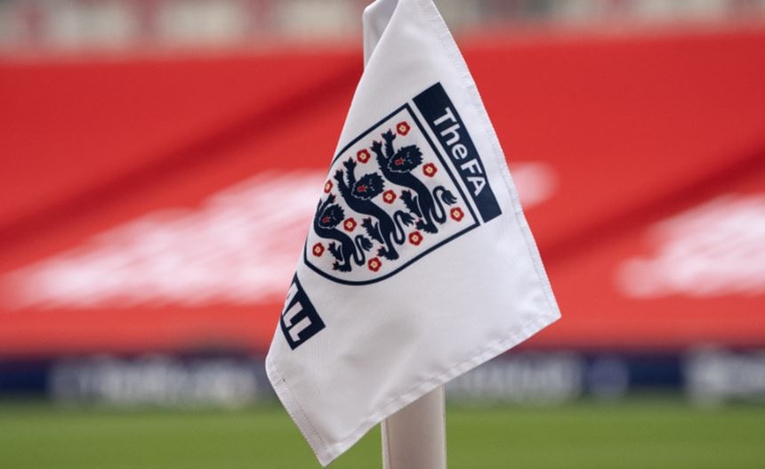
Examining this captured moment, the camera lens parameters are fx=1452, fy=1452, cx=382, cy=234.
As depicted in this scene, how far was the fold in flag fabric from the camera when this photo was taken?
217 cm

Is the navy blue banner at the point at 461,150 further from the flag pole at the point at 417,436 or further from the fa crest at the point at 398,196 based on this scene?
the flag pole at the point at 417,436

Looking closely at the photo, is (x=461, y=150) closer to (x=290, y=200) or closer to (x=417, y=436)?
(x=417, y=436)

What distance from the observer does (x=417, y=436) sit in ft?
7.32

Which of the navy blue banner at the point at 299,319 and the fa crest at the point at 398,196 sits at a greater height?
the fa crest at the point at 398,196

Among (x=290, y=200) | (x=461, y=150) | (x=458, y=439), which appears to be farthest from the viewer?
(x=290, y=200)

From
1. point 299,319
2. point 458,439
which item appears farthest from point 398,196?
point 458,439

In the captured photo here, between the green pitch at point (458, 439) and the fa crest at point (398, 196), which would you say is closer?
the fa crest at point (398, 196)

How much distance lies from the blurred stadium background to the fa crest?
5537mm

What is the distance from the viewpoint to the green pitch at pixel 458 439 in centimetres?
655

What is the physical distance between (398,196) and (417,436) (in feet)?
A: 1.22

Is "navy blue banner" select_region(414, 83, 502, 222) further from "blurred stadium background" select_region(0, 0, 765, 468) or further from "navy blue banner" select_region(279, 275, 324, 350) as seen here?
"blurred stadium background" select_region(0, 0, 765, 468)

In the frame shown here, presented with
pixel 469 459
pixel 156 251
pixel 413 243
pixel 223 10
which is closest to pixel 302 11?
pixel 223 10

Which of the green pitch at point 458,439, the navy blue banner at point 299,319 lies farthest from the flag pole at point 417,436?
the green pitch at point 458,439

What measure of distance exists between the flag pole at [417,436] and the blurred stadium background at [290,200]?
5.45 m
